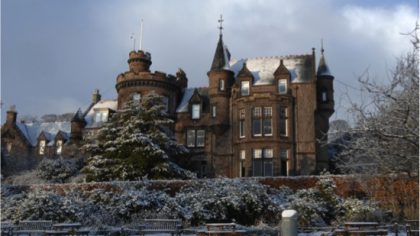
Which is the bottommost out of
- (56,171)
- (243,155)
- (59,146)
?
(56,171)

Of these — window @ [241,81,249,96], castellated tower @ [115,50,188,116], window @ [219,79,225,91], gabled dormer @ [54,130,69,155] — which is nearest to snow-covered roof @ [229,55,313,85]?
window @ [241,81,249,96]

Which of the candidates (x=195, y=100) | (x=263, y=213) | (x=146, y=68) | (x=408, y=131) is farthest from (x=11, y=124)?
(x=408, y=131)

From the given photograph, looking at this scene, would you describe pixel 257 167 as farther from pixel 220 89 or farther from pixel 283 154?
pixel 220 89

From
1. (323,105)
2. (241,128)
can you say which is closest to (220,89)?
(241,128)

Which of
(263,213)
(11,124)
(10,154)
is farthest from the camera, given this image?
(11,124)

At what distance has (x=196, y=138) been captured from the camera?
40.4m

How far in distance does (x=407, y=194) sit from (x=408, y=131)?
56.4ft

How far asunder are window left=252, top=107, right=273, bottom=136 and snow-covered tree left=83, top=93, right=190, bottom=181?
5.82m

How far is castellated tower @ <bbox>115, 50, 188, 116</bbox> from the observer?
40.8 meters

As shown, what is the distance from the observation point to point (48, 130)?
176ft

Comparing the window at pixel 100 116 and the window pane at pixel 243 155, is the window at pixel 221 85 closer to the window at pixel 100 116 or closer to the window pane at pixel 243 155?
the window pane at pixel 243 155

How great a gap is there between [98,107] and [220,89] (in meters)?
14.1

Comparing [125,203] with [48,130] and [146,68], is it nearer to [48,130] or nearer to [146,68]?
[146,68]

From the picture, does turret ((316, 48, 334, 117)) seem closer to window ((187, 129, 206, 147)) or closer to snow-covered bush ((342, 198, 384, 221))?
window ((187, 129, 206, 147))
